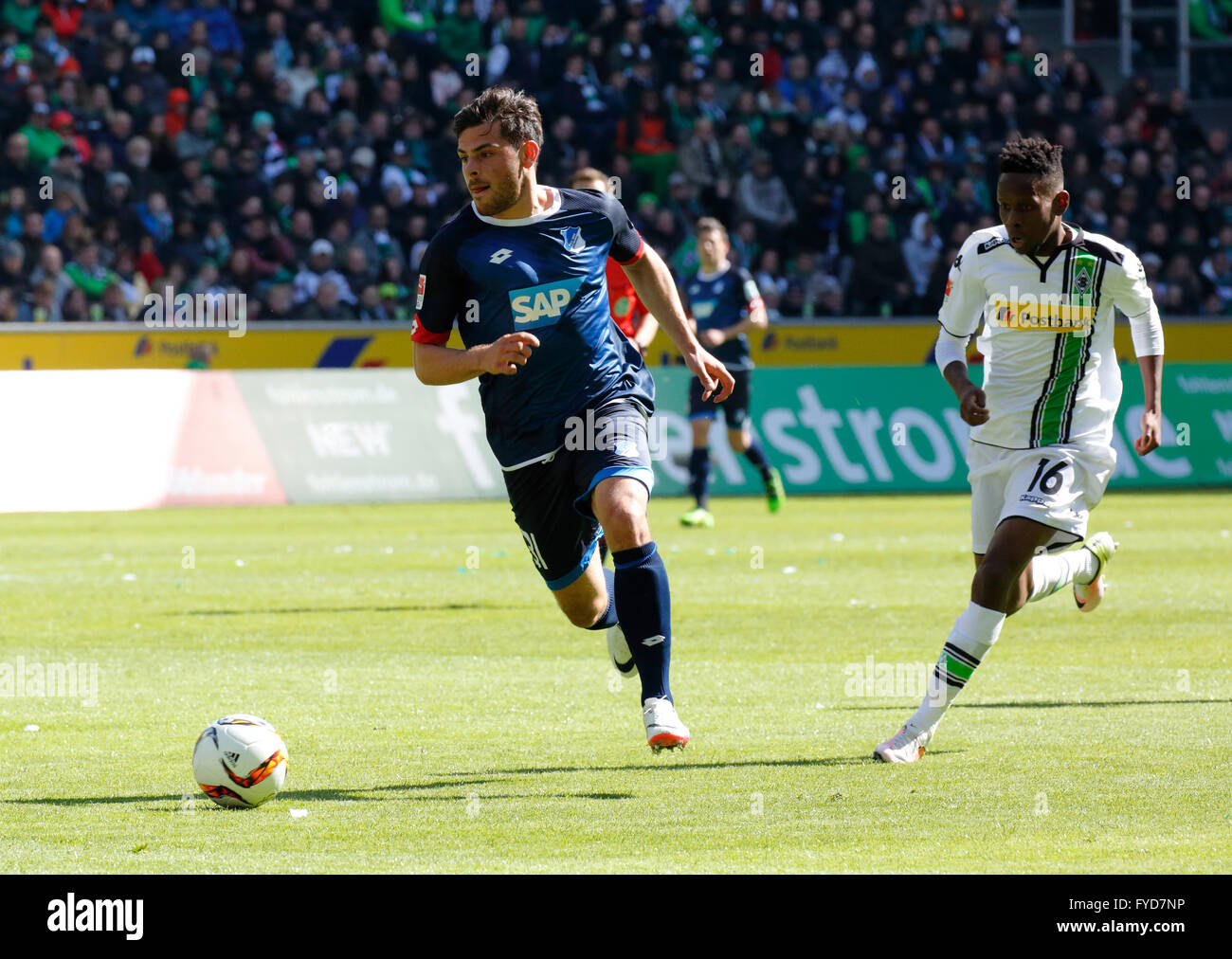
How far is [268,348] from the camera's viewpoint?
24141 mm

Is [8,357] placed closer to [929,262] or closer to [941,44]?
[929,262]

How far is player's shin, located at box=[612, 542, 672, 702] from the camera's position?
21.7 ft

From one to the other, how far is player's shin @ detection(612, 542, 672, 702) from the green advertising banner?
15.7 meters

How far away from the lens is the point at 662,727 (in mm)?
6379

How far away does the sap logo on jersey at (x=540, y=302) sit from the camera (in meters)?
6.97

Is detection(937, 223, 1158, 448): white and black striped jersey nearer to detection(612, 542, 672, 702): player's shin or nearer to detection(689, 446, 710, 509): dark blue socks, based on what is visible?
detection(612, 542, 672, 702): player's shin

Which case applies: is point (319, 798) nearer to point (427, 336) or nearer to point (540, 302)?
point (427, 336)

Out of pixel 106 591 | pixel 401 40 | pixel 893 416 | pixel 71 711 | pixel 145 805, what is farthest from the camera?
pixel 401 40

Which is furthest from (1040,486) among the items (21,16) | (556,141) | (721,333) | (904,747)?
(21,16)

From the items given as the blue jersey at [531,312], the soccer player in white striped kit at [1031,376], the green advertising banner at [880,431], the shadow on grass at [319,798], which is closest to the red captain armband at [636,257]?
the blue jersey at [531,312]

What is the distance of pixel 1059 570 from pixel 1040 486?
95 cm

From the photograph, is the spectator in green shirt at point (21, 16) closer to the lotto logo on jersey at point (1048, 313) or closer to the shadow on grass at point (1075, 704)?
the shadow on grass at point (1075, 704)

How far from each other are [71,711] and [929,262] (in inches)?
777
